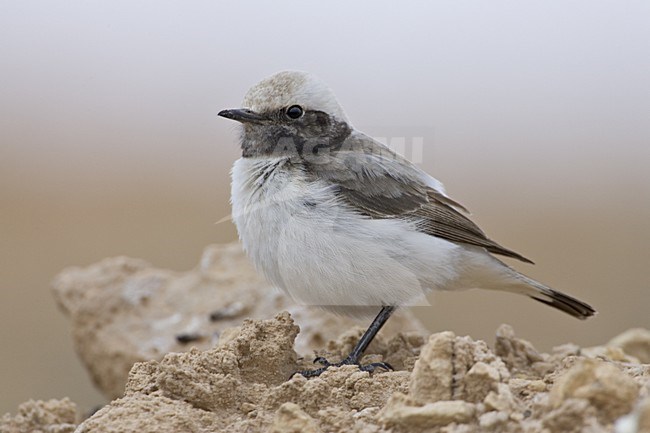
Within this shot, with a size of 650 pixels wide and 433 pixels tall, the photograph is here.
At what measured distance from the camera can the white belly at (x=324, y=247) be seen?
16.2ft

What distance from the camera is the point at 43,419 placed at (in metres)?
5.24

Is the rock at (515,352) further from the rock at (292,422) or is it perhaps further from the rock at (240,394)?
the rock at (292,422)

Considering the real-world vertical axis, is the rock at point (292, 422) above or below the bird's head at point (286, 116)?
below

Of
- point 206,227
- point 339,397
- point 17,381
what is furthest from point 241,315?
point 206,227

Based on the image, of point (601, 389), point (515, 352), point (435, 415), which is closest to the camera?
point (601, 389)

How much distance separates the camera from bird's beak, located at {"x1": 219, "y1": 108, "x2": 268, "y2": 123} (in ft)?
17.6

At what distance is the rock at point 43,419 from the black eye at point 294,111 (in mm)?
2233

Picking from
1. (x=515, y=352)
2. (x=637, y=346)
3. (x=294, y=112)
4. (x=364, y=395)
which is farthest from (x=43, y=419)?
(x=637, y=346)

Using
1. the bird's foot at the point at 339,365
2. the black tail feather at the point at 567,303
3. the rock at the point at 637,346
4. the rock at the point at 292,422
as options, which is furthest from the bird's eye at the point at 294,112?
the rock at the point at 637,346

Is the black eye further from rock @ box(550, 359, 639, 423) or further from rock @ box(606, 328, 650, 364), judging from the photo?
rock @ box(550, 359, 639, 423)

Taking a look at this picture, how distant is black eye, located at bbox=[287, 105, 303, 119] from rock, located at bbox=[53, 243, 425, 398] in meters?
1.82

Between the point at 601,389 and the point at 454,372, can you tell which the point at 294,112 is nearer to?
the point at 454,372

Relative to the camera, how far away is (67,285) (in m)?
7.64

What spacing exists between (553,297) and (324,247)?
1818mm
